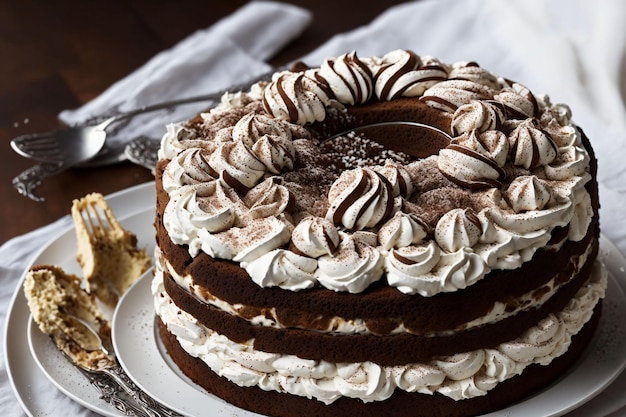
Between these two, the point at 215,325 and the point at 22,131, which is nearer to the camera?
the point at 215,325

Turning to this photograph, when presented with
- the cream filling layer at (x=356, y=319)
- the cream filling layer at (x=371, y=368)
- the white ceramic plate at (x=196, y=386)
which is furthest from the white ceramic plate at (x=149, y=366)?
the cream filling layer at (x=356, y=319)

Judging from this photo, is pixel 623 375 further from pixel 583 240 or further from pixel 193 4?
pixel 193 4

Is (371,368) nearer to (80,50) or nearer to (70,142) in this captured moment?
(70,142)

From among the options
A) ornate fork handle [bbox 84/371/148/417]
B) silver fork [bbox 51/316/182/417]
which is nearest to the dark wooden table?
silver fork [bbox 51/316/182/417]

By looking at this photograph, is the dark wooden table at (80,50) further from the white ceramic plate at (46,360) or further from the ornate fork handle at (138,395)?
the ornate fork handle at (138,395)

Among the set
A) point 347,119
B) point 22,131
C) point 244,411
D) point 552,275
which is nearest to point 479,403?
point 552,275

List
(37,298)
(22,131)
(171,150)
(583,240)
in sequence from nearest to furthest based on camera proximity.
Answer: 1. (583,240)
2. (171,150)
3. (37,298)
4. (22,131)
